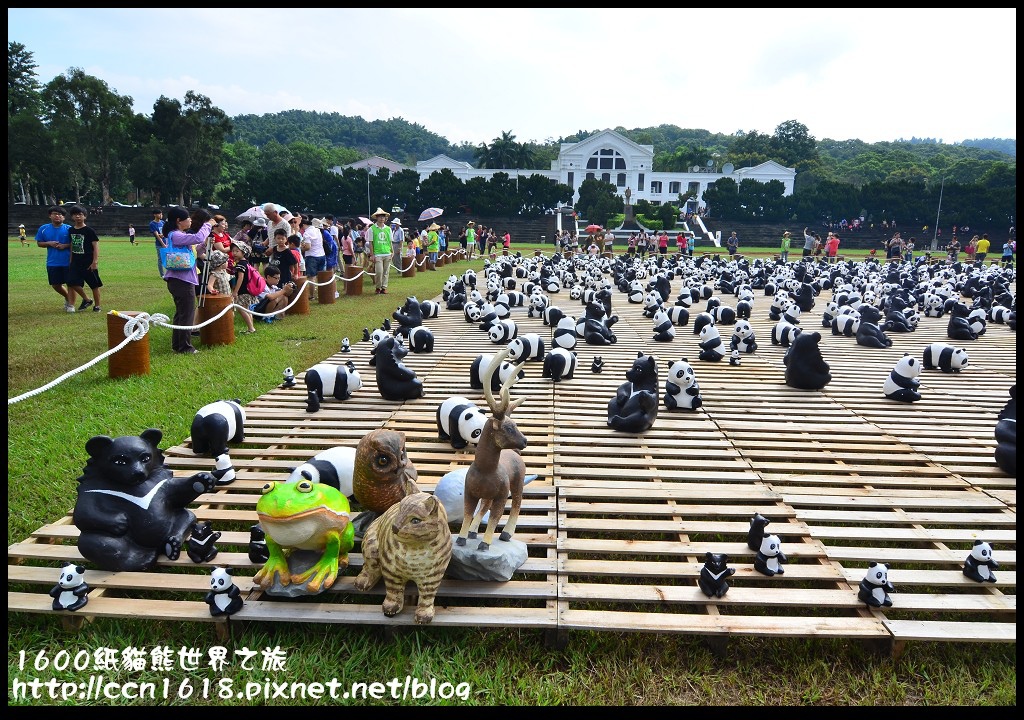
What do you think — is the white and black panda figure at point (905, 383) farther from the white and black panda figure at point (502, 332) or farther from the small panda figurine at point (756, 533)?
the white and black panda figure at point (502, 332)

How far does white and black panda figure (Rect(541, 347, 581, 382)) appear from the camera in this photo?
7.31m

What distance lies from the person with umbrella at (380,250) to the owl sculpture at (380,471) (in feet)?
40.4

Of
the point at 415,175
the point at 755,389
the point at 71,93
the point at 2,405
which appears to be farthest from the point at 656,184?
the point at 2,405

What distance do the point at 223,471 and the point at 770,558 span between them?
3.67 meters

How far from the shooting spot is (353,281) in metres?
15.8

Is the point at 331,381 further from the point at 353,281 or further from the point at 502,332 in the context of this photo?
the point at 353,281

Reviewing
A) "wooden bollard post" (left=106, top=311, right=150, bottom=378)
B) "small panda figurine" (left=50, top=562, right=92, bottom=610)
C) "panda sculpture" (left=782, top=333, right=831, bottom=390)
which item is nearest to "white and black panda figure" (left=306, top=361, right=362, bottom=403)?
"wooden bollard post" (left=106, top=311, right=150, bottom=378)

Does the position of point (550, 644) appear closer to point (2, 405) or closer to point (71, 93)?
point (2, 405)

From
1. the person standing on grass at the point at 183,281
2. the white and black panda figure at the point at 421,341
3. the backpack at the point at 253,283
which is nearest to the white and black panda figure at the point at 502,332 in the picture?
the white and black panda figure at the point at 421,341

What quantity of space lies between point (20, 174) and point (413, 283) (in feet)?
143

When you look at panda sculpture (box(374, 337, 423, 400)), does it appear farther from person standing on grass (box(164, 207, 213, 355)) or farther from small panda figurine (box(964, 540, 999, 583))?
small panda figurine (box(964, 540, 999, 583))

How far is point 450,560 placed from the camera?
320 cm

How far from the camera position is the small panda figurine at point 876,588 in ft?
10.0

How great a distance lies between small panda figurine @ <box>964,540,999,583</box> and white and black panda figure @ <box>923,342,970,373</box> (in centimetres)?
550
